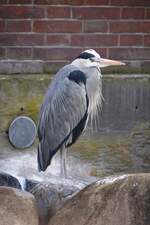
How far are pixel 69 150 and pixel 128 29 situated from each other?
41.1 inches

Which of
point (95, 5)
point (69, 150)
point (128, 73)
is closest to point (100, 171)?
point (69, 150)

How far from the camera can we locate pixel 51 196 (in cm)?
524

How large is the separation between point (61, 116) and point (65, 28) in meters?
1.14

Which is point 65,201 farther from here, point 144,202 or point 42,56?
point 42,56

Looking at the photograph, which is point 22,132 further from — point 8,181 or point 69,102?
point 69,102

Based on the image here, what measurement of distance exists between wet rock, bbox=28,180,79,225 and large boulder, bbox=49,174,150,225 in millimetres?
302

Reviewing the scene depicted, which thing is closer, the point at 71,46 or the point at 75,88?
the point at 75,88

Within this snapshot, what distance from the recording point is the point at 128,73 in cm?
653

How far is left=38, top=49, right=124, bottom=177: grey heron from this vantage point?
17.7 ft

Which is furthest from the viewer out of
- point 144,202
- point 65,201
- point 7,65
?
point 7,65

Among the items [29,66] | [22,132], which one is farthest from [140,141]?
[29,66]

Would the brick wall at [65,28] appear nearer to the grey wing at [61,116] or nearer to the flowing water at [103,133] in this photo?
the flowing water at [103,133]

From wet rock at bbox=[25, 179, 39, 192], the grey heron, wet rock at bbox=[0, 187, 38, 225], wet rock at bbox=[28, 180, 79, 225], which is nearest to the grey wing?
the grey heron

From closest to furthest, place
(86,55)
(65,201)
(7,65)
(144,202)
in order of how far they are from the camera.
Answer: (144,202) < (65,201) < (86,55) < (7,65)
